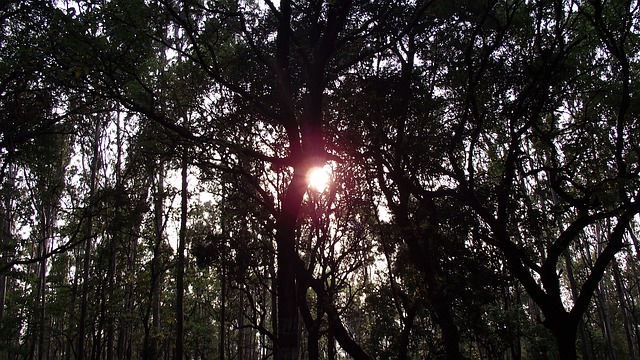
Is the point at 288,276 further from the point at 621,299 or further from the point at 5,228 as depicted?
the point at 5,228

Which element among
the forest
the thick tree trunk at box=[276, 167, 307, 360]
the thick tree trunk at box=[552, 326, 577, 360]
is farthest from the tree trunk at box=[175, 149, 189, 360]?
the thick tree trunk at box=[552, 326, 577, 360]

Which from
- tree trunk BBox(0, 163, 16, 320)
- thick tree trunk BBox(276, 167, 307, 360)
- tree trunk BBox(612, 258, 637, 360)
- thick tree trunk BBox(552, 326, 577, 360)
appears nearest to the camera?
thick tree trunk BBox(276, 167, 307, 360)

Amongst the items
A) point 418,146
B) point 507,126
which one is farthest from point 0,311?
point 507,126

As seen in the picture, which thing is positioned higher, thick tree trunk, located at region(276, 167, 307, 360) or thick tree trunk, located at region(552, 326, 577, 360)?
thick tree trunk, located at region(276, 167, 307, 360)

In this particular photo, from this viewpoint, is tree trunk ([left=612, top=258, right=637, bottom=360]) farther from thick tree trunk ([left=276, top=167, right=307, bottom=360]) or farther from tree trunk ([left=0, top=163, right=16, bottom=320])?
tree trunk ([left=0, top=163, right=16, bottom=320])

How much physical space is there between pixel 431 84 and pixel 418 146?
2079 millimetres

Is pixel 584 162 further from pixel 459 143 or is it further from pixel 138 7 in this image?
pixel 138 7

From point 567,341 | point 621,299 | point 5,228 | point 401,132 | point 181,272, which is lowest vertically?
point 567,341

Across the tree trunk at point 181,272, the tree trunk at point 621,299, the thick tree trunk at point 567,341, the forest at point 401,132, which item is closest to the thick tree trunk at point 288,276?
the forest at point 401,132

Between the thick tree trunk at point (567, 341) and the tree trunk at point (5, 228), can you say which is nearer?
the thick tree trunk at point (567, 341)

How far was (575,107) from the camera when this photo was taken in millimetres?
12773

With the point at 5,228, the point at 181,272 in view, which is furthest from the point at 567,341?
the point at 5,228

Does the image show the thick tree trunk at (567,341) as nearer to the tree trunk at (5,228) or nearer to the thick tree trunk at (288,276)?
the thick tree trunk at (288,276)

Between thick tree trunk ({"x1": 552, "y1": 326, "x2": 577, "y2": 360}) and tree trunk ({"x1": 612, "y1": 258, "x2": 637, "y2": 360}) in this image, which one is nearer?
thick tree trunk ({"x1": 552, "y1": 326, "x2": 577, "y2": 360})
